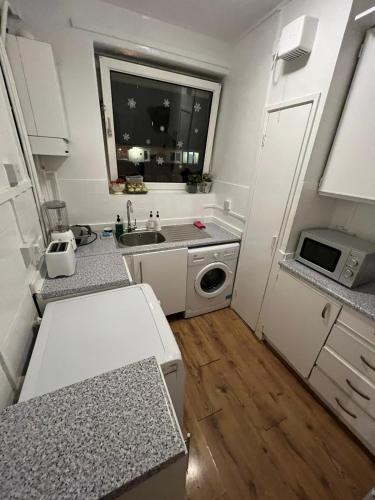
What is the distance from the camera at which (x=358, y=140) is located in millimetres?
1230

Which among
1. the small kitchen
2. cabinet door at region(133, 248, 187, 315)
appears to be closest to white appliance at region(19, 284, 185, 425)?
the small kitchen

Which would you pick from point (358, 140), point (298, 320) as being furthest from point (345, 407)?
point (358, 140)

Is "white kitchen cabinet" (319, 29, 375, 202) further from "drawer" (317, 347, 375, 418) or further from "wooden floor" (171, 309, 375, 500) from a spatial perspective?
"wooden floor" (171, 309, 375, 500)

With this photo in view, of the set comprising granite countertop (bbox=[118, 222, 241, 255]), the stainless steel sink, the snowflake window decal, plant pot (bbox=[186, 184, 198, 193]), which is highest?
the snowflake window decal

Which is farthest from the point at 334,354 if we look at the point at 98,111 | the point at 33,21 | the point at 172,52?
the point at 33,21

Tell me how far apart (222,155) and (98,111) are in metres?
1.31

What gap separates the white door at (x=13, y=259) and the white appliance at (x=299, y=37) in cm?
171

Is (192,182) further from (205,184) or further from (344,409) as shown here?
(344,409)

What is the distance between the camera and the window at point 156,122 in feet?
6.45

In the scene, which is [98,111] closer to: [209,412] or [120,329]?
[120,329]

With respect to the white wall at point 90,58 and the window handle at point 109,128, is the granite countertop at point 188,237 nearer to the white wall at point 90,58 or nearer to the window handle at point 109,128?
the white wall at point 90,58

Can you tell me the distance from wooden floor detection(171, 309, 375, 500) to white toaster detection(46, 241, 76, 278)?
123cm

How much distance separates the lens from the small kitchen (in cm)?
62

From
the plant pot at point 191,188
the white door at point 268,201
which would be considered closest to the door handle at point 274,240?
the white door at point 268,201
